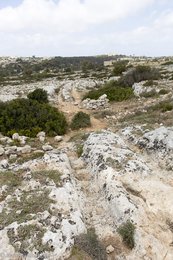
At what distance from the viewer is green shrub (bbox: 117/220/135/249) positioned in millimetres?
8352

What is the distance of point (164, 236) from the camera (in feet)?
28.5

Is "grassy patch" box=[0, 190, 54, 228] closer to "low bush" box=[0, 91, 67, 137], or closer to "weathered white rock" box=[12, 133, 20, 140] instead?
"weathered white rock" box=[12, 133, 20, 140]

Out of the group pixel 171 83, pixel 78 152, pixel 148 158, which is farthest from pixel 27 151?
pixel 171 83

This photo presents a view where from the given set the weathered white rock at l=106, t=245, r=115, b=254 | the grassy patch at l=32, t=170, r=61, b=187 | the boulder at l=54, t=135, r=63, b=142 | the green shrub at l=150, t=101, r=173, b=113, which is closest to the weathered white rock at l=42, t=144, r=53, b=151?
the boulder at l=54, t=135, r=63, b=142

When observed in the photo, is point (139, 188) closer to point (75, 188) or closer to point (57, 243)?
point (75, 188)

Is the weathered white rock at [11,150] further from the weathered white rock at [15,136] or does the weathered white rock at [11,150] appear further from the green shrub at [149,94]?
the green shrub at [149,94]

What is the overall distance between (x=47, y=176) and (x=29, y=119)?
304 inches

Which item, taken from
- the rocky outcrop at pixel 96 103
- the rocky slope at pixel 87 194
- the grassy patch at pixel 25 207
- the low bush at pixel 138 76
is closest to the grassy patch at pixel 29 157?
the rocky slope at pixel 87 194

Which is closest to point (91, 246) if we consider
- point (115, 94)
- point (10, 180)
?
point (10, 180)

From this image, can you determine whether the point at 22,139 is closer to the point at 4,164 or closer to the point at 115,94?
the point at 4,164

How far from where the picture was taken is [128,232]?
846 centimetres

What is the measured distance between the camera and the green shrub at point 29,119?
1739 centimetres

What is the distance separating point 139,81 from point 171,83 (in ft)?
11.1

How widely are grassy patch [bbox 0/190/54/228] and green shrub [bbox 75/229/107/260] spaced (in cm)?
143
